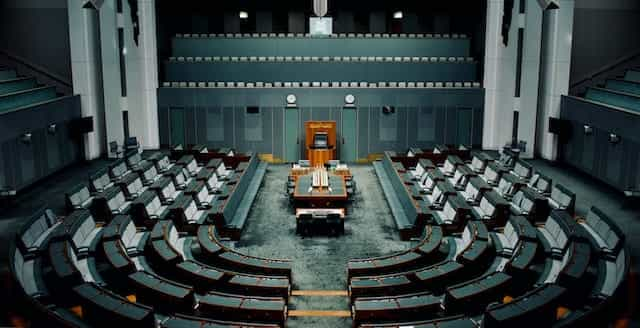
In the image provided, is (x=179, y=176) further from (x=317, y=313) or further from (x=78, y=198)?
(x=317, y=313)

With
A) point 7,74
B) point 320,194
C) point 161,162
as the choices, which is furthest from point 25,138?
point 320,194

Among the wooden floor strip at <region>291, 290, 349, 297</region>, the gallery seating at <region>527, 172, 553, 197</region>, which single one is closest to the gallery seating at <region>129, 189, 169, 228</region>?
the wooden floor strip at <region>291, 290, 349, 297</region>

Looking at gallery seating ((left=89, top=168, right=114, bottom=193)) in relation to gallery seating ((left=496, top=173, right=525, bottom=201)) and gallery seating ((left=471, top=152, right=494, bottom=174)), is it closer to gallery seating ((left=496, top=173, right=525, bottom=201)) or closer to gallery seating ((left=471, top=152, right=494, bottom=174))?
gallery seating ((left=496, top=173, right=525, bottom=201))

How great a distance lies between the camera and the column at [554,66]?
2091 cm

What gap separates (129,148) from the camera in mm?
21938

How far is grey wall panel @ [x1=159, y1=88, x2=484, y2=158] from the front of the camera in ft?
77.5

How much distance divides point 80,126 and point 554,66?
1677cm

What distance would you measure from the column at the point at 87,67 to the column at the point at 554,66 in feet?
52.6

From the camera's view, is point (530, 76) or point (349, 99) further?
point (349, 99)

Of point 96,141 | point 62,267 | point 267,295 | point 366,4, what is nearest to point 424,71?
point 366,4

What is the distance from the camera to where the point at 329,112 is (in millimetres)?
23766

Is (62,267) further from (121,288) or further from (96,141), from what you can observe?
(96,141)

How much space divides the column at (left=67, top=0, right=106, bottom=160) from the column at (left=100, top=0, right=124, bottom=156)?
0.83 feet

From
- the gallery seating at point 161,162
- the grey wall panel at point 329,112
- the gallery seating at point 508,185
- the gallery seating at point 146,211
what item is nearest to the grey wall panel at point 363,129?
the grey wall panel at point 329,112
